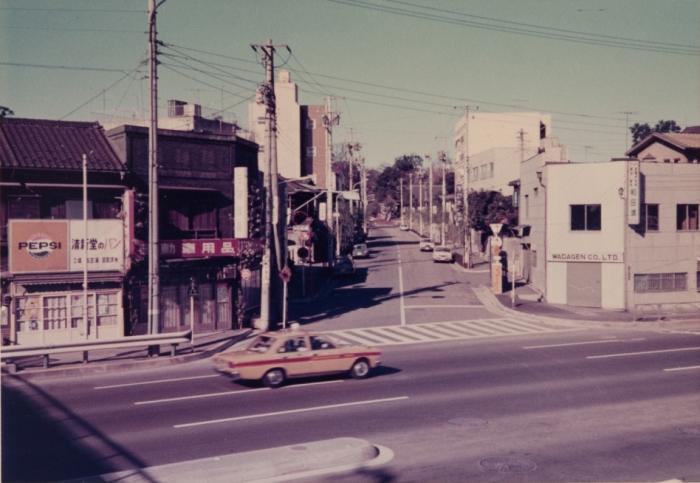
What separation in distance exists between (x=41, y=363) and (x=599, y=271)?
30.5m

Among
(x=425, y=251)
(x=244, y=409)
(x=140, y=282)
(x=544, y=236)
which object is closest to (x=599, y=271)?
(x=544, y=236)

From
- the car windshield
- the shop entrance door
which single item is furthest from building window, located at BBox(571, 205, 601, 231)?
the car windshield

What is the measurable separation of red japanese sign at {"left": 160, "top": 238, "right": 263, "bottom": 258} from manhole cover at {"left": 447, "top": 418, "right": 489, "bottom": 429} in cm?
1681

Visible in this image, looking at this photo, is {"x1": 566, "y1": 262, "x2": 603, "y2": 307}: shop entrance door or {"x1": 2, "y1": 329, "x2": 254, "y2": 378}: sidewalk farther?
{"x1": 566, "y1": 262, "x2": 603, "y2": 307}: shop entrance door

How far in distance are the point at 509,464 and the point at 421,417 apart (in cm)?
361

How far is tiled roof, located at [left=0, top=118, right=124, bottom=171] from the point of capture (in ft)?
88.5

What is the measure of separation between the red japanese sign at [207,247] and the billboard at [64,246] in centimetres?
194

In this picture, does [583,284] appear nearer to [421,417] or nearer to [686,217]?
[686,217]

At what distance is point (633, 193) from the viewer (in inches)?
1531

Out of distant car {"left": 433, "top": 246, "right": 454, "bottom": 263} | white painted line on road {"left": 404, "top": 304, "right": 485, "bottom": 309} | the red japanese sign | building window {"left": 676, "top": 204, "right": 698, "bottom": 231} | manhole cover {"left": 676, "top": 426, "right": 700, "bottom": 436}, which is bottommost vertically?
manhole cover {"left": 676, "top": 426, "right": 700, "bottom": 436}

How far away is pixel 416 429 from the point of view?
15.2m

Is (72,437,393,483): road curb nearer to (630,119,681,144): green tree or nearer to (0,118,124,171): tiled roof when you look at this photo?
(0,118,124,171): tiled roof

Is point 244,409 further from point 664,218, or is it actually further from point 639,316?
point 664,218

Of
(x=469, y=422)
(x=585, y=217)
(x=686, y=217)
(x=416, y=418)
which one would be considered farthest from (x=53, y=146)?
(x=686, y=217)
